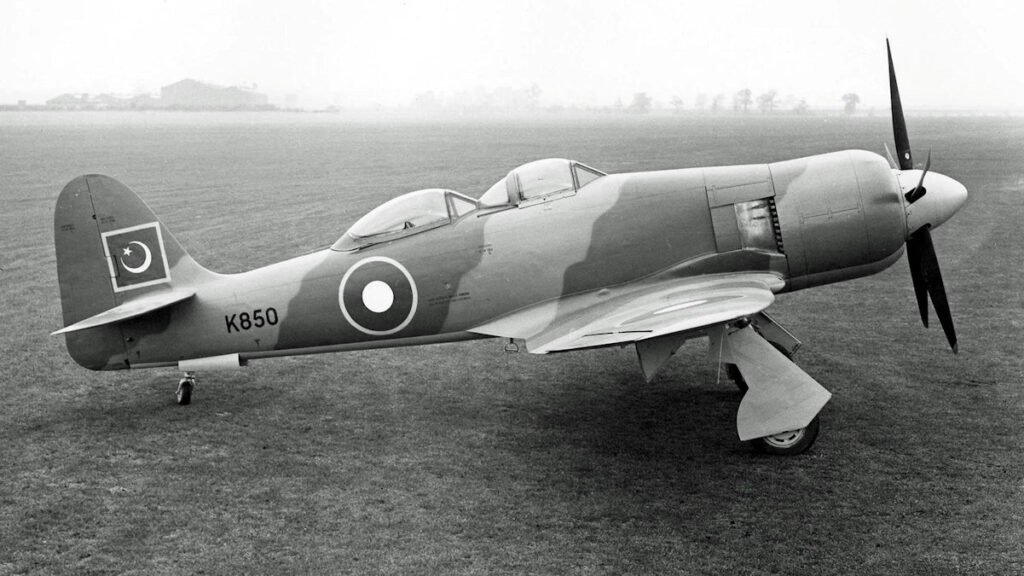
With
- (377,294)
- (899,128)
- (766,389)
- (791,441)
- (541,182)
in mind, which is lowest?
(791,441)

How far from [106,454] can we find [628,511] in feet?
12.2

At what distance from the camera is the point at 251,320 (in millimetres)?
6469

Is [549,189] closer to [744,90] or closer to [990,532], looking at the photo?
[990,532]

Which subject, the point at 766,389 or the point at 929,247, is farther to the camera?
the point at 929,247

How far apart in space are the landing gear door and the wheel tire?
450 cm

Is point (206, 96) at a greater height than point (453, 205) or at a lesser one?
greater

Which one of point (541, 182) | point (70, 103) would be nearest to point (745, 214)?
point (541, 182)

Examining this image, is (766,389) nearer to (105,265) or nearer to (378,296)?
(378,296)

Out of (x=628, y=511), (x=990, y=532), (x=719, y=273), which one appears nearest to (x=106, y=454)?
(x=628, y=511)

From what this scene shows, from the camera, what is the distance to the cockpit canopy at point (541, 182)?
6547 millimetres

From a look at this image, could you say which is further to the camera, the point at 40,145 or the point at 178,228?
the point at 40,145

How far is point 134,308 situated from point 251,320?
3.02ft

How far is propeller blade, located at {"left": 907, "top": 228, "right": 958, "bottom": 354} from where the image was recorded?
6262 mm

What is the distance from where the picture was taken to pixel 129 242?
663 cm
